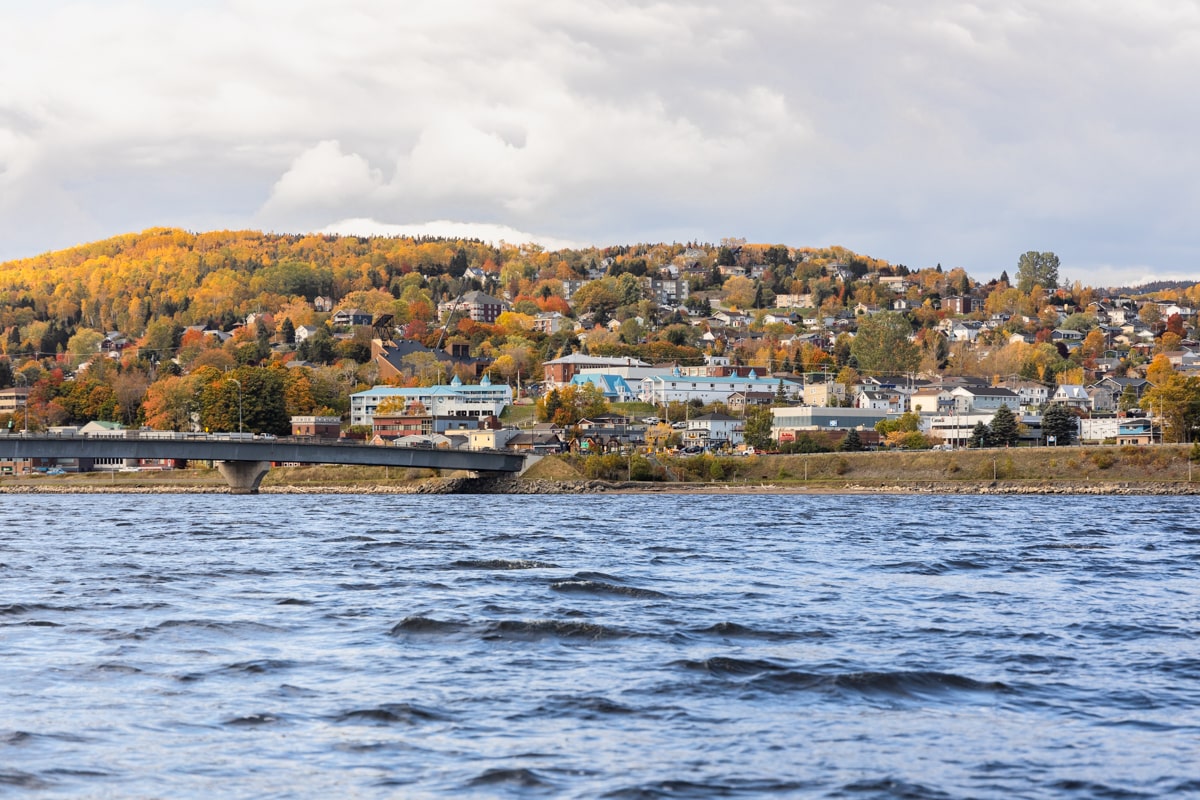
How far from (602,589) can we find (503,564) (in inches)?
273

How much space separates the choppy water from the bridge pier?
68405 mm

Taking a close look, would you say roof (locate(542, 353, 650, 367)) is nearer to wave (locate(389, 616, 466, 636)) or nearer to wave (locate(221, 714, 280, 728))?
wave (locate(389, 616, 466, 636))

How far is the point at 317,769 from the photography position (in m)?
13.7

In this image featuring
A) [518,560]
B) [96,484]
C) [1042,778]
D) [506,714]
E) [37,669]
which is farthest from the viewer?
[96,484]

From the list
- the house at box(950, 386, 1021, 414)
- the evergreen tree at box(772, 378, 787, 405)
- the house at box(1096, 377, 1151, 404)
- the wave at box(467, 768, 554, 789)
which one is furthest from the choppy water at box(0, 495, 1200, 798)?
the house at box(1096, 377, 1151, 404)

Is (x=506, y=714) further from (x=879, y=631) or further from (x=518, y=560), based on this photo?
(x=518, y=560)

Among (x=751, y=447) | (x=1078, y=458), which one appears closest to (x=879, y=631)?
(x=1078, y=458)

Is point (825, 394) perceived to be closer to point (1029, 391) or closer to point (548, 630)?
point (1029, 391)

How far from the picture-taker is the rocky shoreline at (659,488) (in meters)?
98.4

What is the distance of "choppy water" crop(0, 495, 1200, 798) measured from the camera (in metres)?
13.6

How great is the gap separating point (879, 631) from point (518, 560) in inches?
629

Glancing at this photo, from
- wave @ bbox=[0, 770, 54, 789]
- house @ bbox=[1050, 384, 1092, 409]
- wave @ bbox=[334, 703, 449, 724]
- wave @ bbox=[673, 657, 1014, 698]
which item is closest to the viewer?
wave @ bbox=[0, 770, 54, 789]

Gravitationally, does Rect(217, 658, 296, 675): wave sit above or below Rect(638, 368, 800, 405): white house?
below

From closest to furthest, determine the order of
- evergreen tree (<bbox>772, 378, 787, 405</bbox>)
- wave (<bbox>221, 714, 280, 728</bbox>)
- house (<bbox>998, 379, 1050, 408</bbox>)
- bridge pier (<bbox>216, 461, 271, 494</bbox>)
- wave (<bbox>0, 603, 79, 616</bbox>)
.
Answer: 1. wave (<bbox>221, 714, 280, 728</bbox>)
2. wave (<bbox>0, 603, 79, 616</bbox>)
3. bridge pier (<bbox>216, 461, 271, 494</bbox>)
4. evergreen tree (<bbox>772, 378, 787, 405</bbox>)
5. house (<bbox>998, 379, 1050, 408</bbox>)
